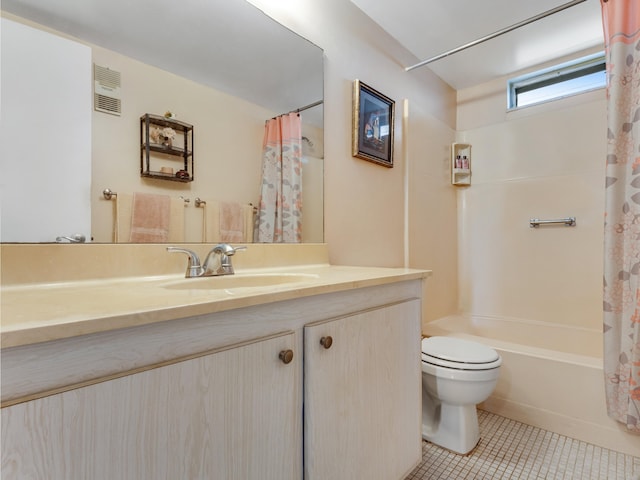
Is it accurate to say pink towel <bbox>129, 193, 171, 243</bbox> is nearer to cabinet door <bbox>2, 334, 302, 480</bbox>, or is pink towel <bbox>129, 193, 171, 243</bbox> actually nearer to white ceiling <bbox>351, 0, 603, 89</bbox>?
cabinet door <bbox>2, 334, 302, 480</bbox>

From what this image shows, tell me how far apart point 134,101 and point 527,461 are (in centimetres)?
209

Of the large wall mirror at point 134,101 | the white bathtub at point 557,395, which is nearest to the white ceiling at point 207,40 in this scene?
the large wall mirror at point 134,101

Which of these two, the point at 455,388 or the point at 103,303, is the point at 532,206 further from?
the point at 103,303

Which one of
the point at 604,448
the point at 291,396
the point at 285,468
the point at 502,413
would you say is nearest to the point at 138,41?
the point at 291,396

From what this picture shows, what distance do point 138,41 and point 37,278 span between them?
2.56 feet

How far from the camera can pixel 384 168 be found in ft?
6.75

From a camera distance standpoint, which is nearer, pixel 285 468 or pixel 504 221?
pixel 285 468

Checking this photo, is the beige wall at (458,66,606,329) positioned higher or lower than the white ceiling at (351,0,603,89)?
lower

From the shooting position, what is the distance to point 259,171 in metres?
1.42

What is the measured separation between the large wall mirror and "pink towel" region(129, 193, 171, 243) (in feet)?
0.11

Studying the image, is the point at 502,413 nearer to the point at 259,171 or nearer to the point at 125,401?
the point at 259,171

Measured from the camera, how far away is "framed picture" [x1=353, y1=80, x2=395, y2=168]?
1810 mm

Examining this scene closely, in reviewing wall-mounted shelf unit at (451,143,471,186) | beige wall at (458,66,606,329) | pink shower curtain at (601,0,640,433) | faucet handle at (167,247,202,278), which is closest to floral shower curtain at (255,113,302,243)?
faucet handle at (167,247,202,278)

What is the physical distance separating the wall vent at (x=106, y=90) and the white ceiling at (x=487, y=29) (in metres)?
1.39
